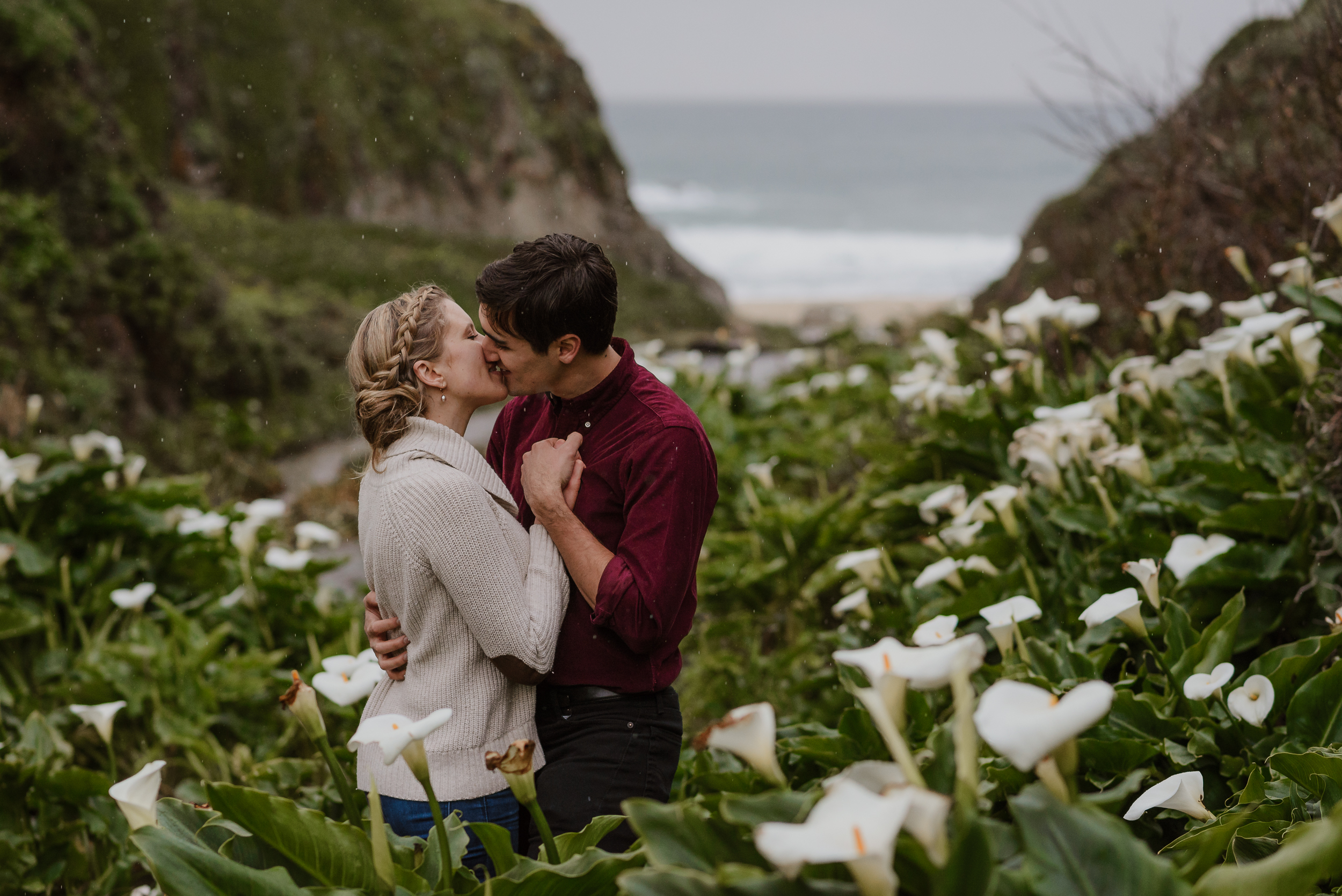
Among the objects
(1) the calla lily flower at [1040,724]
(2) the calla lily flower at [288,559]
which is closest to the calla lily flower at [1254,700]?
(1) the calla lily flower at [1040,724]

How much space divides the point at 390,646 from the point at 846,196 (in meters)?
66.2

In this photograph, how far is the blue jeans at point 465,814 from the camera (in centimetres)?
205

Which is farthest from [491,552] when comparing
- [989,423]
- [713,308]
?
[713,308]

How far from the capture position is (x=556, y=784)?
83.0 inches

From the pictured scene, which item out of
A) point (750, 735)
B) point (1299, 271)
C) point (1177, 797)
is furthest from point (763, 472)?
point (750, 735)

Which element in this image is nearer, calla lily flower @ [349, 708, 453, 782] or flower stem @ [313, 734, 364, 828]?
calla lily flower @ [349, 708, 453, 782]

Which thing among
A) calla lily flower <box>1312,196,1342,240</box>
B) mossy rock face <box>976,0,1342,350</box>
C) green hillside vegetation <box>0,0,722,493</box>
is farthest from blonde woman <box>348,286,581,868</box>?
green hillside vegetation <box>0,0,722,493</box>

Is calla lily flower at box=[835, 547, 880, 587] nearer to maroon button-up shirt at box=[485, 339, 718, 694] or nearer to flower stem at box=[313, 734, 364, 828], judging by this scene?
maroon button-up shirt at box=[485, 339, 718, 694]

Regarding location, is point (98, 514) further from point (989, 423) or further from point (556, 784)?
point (989, 423)

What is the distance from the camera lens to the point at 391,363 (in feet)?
6.86

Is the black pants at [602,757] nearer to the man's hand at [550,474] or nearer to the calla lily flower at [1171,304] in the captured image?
the man's hand at [550,474]

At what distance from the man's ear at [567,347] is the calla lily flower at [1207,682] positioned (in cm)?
140

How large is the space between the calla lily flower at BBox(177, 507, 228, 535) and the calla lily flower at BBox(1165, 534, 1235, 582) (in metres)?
3.63

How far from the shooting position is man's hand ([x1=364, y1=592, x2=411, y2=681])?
7.02 feet
